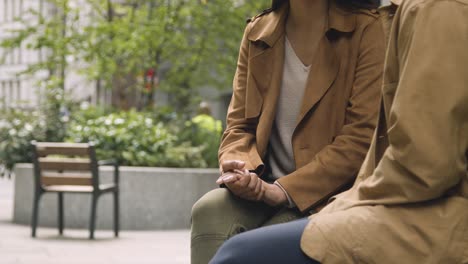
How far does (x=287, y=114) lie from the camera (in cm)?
400

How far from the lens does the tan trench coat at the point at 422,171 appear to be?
102 inches

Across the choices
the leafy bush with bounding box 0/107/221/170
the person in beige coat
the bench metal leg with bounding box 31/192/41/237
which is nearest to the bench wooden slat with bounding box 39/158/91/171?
the bench metal leg with bounding box 31/192/41/237

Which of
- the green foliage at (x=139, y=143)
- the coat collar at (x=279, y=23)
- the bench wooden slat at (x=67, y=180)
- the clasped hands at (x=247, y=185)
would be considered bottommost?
the green foliage at (x=139, y=143)

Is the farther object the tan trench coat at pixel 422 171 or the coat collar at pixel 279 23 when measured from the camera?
the coat collar at pixel 279 23

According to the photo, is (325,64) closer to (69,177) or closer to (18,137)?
(69,177)

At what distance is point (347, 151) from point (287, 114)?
0.27 meters

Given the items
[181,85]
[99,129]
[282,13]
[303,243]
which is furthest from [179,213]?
[303,243]

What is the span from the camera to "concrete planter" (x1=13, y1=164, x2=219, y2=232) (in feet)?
51.2

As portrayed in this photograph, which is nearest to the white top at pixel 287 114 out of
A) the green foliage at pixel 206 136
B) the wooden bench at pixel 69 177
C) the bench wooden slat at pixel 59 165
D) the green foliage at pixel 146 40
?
the wooden bench at pixel 69 177

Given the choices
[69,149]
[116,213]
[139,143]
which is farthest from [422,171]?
[139,143]

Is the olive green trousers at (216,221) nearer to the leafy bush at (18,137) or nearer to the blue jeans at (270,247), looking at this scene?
the blue jeans at (270,247)

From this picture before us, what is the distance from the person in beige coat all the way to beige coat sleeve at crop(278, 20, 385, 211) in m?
1.10

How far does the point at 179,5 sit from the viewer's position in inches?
854

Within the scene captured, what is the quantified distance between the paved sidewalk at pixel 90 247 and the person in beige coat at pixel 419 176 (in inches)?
329
